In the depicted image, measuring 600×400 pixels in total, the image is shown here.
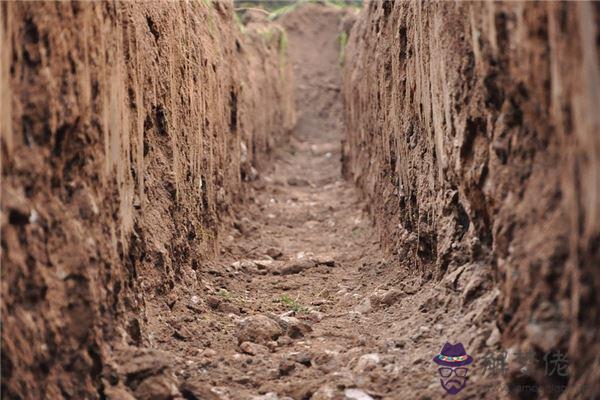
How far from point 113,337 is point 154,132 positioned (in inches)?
62.7

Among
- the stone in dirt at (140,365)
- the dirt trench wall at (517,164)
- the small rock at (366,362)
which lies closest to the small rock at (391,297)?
the dirt trench wall at (517,164)

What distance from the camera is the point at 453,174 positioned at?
11.3 ft

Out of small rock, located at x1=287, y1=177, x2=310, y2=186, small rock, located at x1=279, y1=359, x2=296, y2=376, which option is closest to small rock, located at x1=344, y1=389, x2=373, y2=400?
small rock, located at x1=279, y1=359, x2=296, y2=376

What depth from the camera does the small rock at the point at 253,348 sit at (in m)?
3.52

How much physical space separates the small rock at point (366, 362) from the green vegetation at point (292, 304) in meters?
1.12

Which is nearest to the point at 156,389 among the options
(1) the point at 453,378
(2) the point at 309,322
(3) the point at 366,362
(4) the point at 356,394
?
(4) the point at 356,394

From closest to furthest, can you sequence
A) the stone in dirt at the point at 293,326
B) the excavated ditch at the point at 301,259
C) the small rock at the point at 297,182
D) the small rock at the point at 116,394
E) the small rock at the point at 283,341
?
the excavated ditch at the point at 301,259 < the small rock at the point at 116,394 < the small rock at the point at 283,341 < the stone in dirt at the point at 293,326 < the small rock at the point at 297,182

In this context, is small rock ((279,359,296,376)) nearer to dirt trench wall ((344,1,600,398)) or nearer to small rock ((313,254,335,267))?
dirt trench wall ((344,1,600,398))

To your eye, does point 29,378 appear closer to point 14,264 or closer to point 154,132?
point 14,264

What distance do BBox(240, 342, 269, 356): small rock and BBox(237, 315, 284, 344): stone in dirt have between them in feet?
0.34

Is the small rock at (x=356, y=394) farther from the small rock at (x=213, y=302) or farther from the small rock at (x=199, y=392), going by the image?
the small rock at (x=213, y=302)

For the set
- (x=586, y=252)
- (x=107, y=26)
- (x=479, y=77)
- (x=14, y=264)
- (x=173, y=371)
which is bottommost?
(x=173, y=371)

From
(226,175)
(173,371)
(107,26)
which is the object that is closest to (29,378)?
(173,371)

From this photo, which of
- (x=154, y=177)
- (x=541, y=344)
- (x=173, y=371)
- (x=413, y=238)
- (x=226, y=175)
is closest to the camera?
(x=541, y=344)
